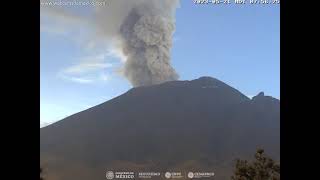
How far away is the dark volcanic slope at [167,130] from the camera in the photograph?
12.1 ft

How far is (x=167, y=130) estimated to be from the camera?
371cm

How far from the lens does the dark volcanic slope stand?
3.68 meters
